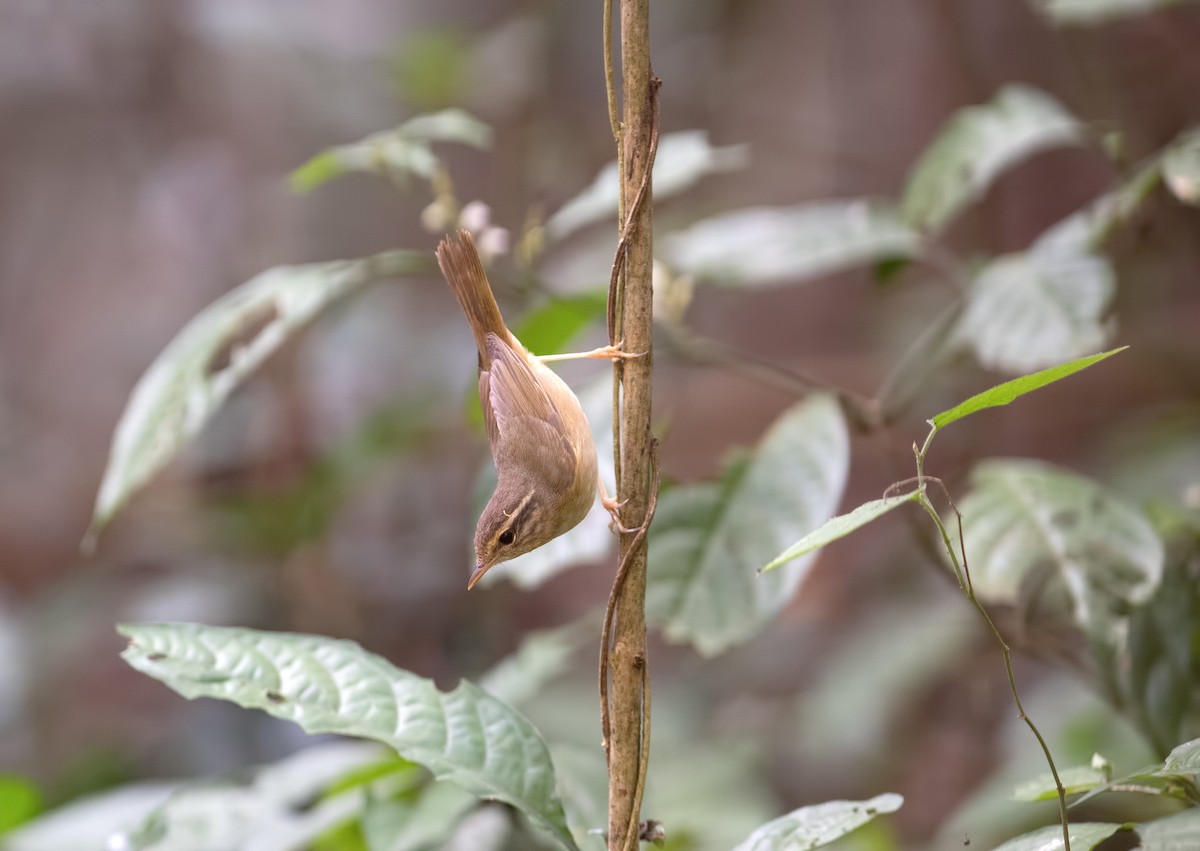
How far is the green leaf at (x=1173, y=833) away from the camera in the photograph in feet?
3.41

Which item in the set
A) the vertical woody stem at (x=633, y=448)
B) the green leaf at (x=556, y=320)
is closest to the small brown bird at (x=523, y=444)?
the vertical woody stem at (x=633, y=448)

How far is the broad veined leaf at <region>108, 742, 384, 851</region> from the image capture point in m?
1.73

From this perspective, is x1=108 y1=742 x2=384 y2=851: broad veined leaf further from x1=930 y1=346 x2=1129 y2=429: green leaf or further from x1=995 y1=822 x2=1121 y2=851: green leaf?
x1=930 y1=346 x2=1129 y2=429: green leaf

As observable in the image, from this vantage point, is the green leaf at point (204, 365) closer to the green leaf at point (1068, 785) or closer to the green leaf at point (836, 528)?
the green leaf at point (836, 528)

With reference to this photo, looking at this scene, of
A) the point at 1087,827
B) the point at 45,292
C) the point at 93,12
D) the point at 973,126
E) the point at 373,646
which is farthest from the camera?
the point at 45,292

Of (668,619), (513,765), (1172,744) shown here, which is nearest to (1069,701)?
(1172,744)

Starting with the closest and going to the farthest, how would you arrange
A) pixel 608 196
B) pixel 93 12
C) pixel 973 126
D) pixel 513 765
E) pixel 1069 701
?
1. pixel 513 765
2. pixel 608 196
3. pixel 973 126
4. pixel 1069 701
5. pixel 93 12

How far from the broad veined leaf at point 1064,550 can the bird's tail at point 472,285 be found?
0.90m

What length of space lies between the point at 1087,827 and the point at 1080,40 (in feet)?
10.7

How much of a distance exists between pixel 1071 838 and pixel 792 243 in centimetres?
142

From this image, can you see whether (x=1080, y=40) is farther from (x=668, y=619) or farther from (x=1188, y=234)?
(x=668, y=619)

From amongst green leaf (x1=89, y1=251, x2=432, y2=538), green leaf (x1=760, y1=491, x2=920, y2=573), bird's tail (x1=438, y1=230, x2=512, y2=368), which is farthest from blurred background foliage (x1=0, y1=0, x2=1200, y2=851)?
green leaf (x1=760, y1=491, x2=920, y2=573)

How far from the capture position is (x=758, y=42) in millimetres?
6504

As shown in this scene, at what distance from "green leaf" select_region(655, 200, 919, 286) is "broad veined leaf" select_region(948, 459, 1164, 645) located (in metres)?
0.58
